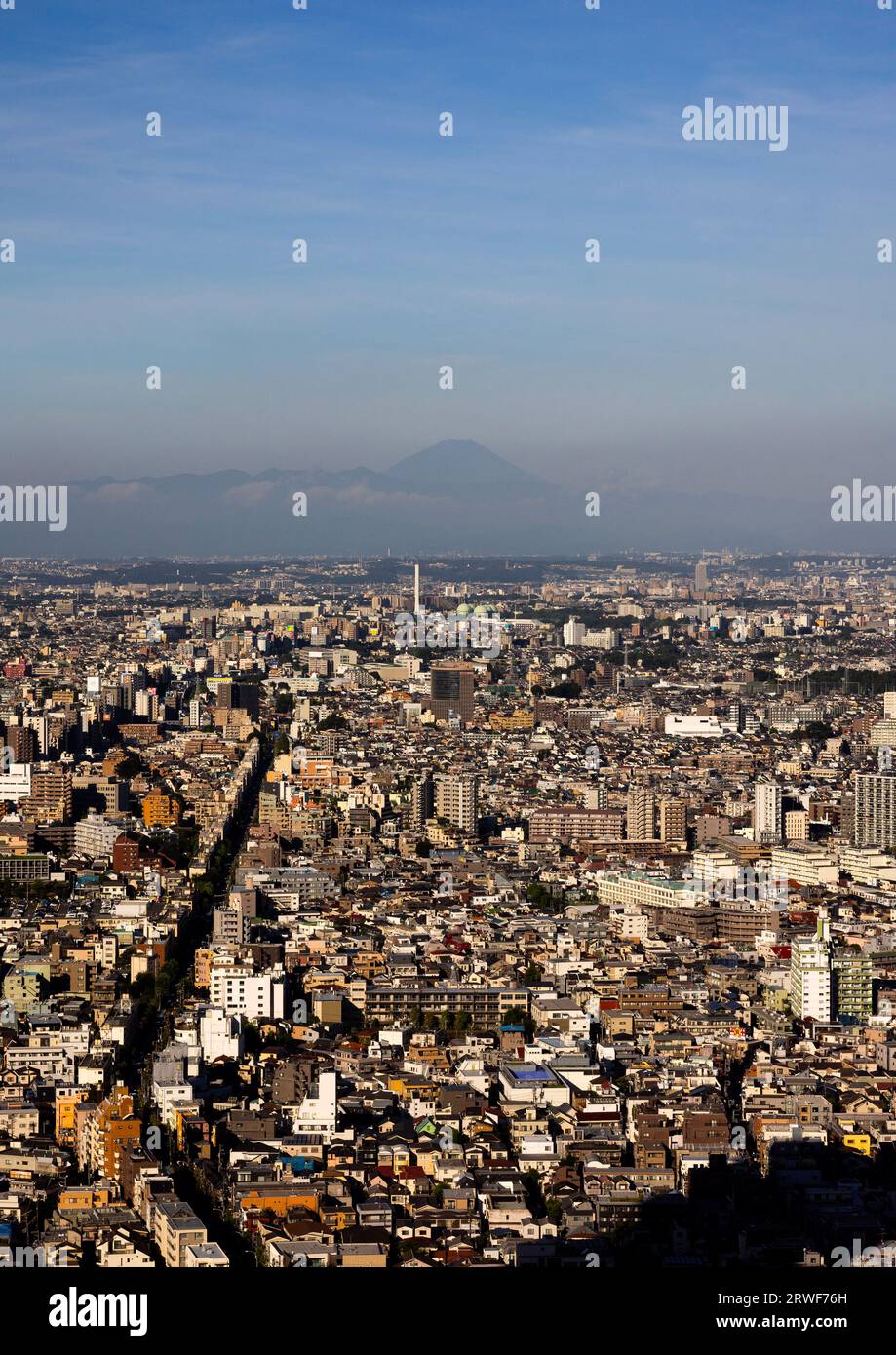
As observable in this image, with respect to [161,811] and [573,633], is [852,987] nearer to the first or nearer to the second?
[161,811]

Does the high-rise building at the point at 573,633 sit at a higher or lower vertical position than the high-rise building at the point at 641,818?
higher

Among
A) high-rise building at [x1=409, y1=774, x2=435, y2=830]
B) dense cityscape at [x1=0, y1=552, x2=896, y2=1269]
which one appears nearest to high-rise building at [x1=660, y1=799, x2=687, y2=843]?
dense cityscape at [x1=0, y1=552, x2=896, y2=1269]

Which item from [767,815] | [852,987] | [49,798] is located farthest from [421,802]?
[852,987]

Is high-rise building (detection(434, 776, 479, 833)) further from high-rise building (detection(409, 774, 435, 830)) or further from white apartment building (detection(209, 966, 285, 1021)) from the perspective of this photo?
white apartment building (detection(209, 966, 285, 1021))

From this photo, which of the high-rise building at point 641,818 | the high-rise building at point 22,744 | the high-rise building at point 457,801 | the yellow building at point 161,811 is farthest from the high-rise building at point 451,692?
the high-rise building at point 641,818

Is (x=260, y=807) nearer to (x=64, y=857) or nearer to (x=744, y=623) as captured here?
(x=64, y=857)

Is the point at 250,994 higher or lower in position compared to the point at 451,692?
lower

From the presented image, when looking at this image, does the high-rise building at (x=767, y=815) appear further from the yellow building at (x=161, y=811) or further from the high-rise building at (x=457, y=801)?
the yellow building at (x=161, y=811)
